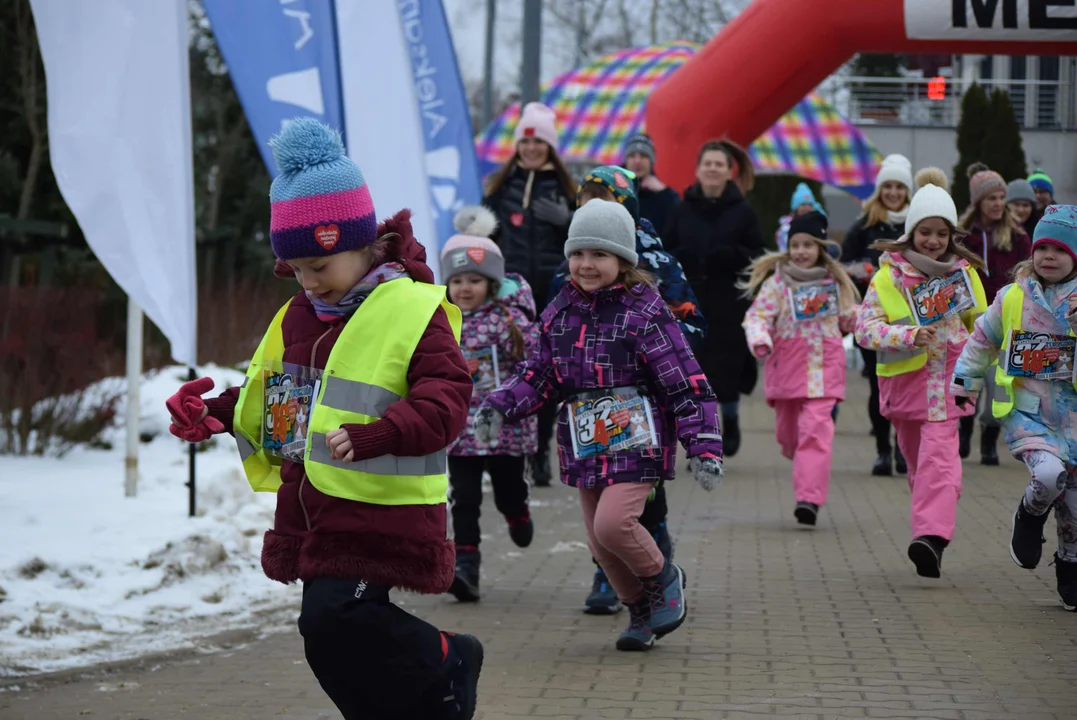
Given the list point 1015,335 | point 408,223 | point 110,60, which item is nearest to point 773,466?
point 1015,335

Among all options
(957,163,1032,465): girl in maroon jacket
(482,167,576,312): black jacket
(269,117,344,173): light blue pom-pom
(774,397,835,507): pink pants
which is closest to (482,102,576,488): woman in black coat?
(482,167,576,312): black jacket

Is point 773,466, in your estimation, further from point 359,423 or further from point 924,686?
point 359,423

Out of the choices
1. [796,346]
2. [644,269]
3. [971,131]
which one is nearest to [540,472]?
[796,346]

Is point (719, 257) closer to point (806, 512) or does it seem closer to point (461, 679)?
point (806, 512)

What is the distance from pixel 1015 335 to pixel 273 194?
11.9 feet

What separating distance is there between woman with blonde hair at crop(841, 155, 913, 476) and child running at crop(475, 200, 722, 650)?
5.15 m

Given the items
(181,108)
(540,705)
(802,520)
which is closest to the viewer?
(540,705)

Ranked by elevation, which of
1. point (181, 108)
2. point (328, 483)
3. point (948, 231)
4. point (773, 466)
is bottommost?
point (773, 466)

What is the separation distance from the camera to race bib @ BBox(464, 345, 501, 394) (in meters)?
7.62

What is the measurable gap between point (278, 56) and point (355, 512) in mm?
5169

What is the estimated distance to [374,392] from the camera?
404 cm

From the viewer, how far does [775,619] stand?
6859 mm

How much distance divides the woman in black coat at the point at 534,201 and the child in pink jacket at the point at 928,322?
2.57m

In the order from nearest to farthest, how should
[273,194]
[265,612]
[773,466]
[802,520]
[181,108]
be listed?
[273,194], [265,612], [181,108], [802,520], [773,466]
